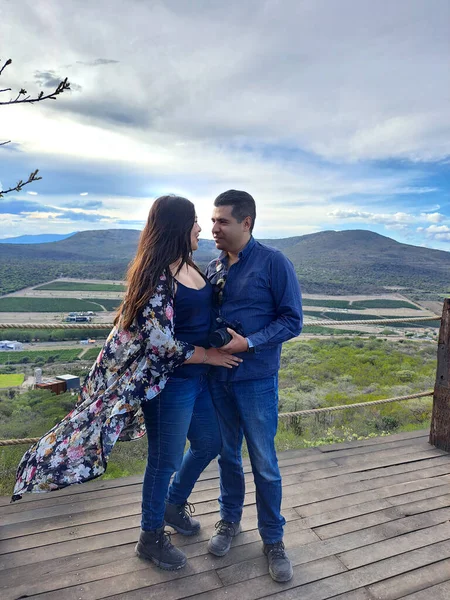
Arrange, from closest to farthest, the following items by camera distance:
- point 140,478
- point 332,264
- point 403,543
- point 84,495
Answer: point 403,543 < point 84,495 < point 140,478 < point 332,264

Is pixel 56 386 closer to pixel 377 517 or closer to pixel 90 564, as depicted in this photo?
pixel 90 564

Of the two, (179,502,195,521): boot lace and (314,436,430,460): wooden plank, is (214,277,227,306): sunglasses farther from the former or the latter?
(314,436,430,460): wooden plank

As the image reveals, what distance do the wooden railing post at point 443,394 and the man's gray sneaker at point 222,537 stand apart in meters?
1.83

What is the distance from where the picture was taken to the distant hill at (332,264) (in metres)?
17.8

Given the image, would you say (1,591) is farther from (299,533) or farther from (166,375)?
(299,533)

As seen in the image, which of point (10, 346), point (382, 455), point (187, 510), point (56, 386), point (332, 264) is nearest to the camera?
point (187, 510)

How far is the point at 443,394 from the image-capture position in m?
2.94

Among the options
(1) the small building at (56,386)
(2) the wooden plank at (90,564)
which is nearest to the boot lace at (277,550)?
(2) the wooden plank at (90,564)

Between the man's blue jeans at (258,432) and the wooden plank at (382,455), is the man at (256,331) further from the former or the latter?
the wooden plank at (382,455)

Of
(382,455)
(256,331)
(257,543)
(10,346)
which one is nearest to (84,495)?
(257,543)

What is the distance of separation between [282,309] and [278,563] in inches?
41.4

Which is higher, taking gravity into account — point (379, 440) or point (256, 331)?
point (256, 331)

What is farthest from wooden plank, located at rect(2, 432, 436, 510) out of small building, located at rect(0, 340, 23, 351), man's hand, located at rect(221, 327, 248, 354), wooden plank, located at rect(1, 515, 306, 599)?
small building, located at rect(0, 340, 23, 351)

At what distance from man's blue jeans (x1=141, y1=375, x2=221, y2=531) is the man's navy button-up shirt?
6.7 inches
